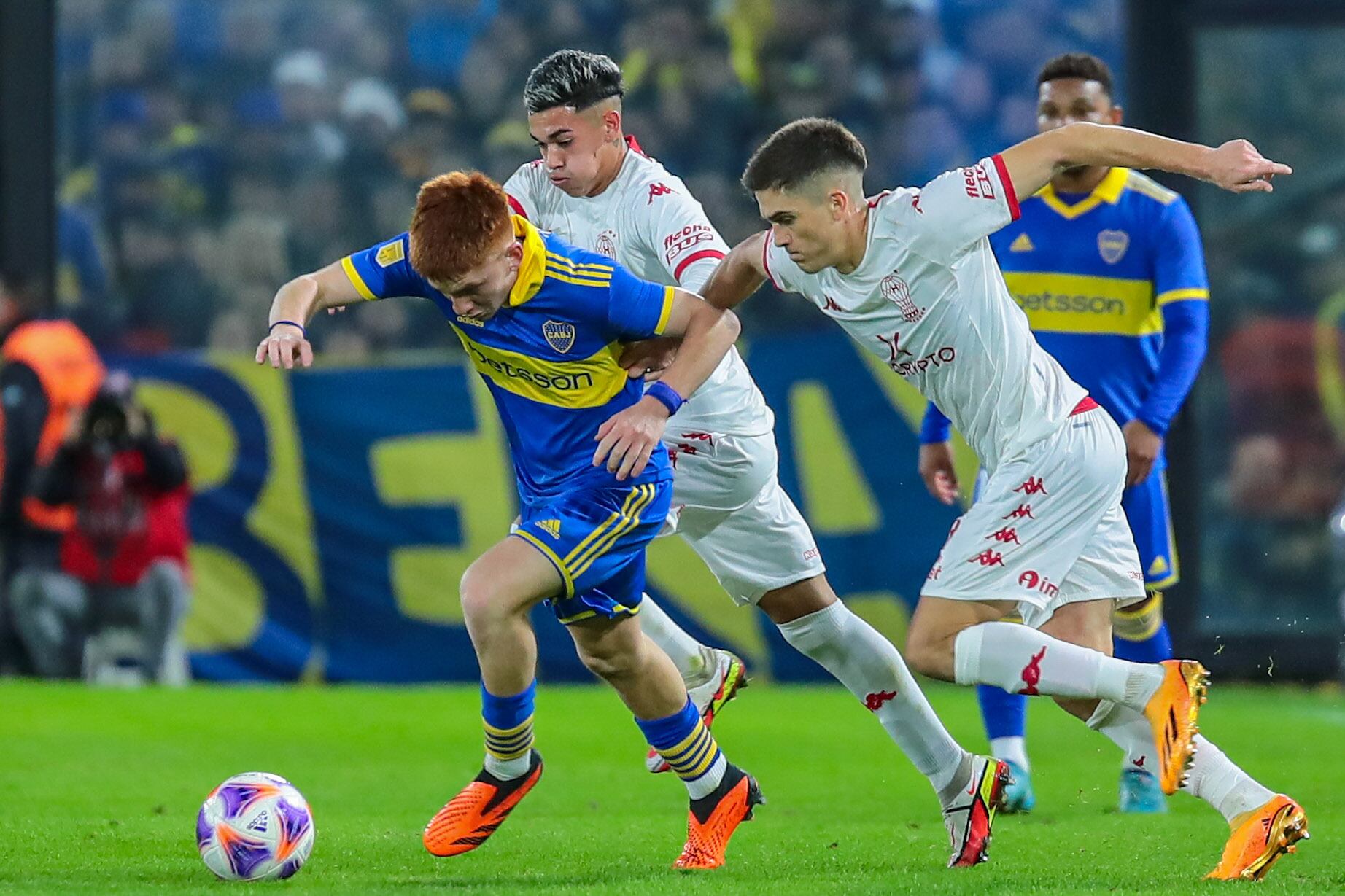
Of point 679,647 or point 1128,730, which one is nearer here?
point 1128,730

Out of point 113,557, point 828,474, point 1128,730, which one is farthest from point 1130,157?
point 113,557

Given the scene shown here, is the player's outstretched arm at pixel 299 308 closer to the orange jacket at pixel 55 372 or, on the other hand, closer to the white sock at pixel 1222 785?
the white sock at pixel 1222 785

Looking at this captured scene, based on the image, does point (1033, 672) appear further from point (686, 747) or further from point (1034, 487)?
point (686, 747)

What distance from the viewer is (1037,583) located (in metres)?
5.07

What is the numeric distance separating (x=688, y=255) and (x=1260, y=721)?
18.2 ft

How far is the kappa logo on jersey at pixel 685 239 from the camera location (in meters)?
5.75

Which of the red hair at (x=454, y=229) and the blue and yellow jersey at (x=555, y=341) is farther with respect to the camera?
the blue and yellow jersey at (x=555, y=341)

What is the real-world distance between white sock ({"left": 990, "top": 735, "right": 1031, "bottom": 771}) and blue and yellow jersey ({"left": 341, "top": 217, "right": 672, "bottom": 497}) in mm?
2176

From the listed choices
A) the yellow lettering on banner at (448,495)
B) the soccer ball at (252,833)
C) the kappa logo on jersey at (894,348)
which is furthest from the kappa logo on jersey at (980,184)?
the yellow lettering on banner at (448,495)

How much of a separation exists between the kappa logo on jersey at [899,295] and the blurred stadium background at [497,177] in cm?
649

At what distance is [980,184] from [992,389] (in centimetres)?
57

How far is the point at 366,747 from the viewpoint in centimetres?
862

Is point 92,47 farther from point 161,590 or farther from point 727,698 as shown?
point 727,698

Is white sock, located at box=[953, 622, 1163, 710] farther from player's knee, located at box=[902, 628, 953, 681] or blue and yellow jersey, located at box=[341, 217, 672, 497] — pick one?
blue and yellow jersey, located at box=[341, 217, 672, 497]
